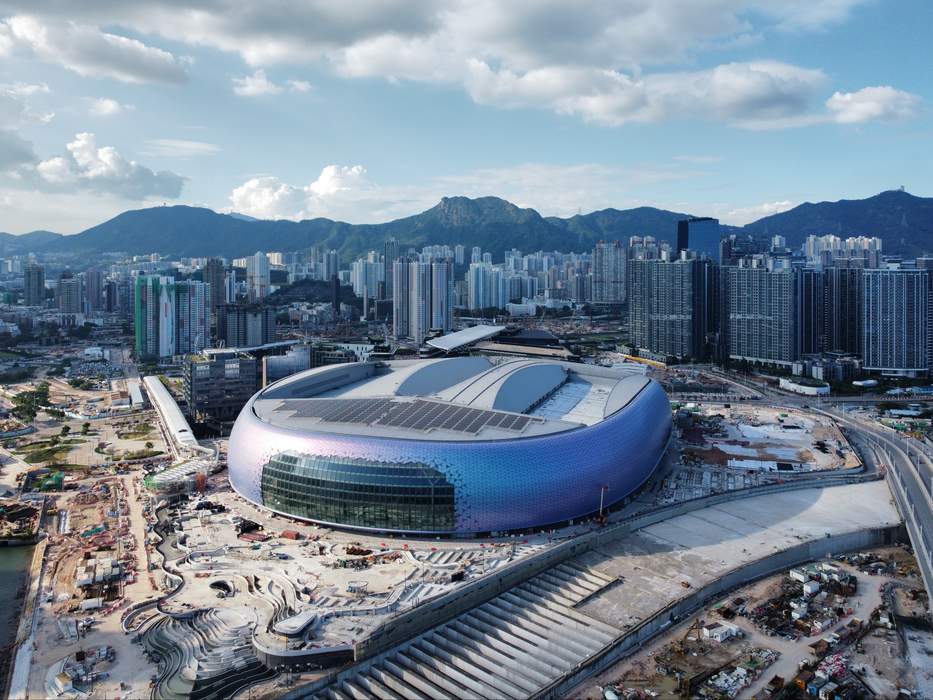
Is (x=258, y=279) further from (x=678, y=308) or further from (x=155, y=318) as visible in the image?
(x=678, y=308)

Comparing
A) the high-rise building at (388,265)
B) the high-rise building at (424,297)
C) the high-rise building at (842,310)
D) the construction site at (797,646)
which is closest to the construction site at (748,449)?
the construction site at (797,646)

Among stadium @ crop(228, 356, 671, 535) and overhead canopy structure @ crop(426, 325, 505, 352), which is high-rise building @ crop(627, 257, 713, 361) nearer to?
overhead canopy structure @ crop(426, 325, 505, 352)

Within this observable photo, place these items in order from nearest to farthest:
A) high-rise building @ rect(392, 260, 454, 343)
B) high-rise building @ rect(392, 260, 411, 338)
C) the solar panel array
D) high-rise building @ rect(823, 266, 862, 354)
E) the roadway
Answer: the roadway < the solar panel array < high-rise building @ rect(823, 266, 862, 354) < high-rise building @ rect(392, 260, 454, 343) < high-rise building @ rect(392, 260, 411, 338)

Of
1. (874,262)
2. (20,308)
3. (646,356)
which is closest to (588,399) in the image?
(646,356)

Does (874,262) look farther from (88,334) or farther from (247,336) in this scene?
(88,334)

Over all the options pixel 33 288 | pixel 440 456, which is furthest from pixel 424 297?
pixel 33 288

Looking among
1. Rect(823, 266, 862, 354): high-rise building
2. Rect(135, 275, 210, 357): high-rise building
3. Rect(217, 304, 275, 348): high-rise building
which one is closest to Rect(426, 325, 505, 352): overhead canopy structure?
Rect(217, 304, 275, 348): high-rise building
